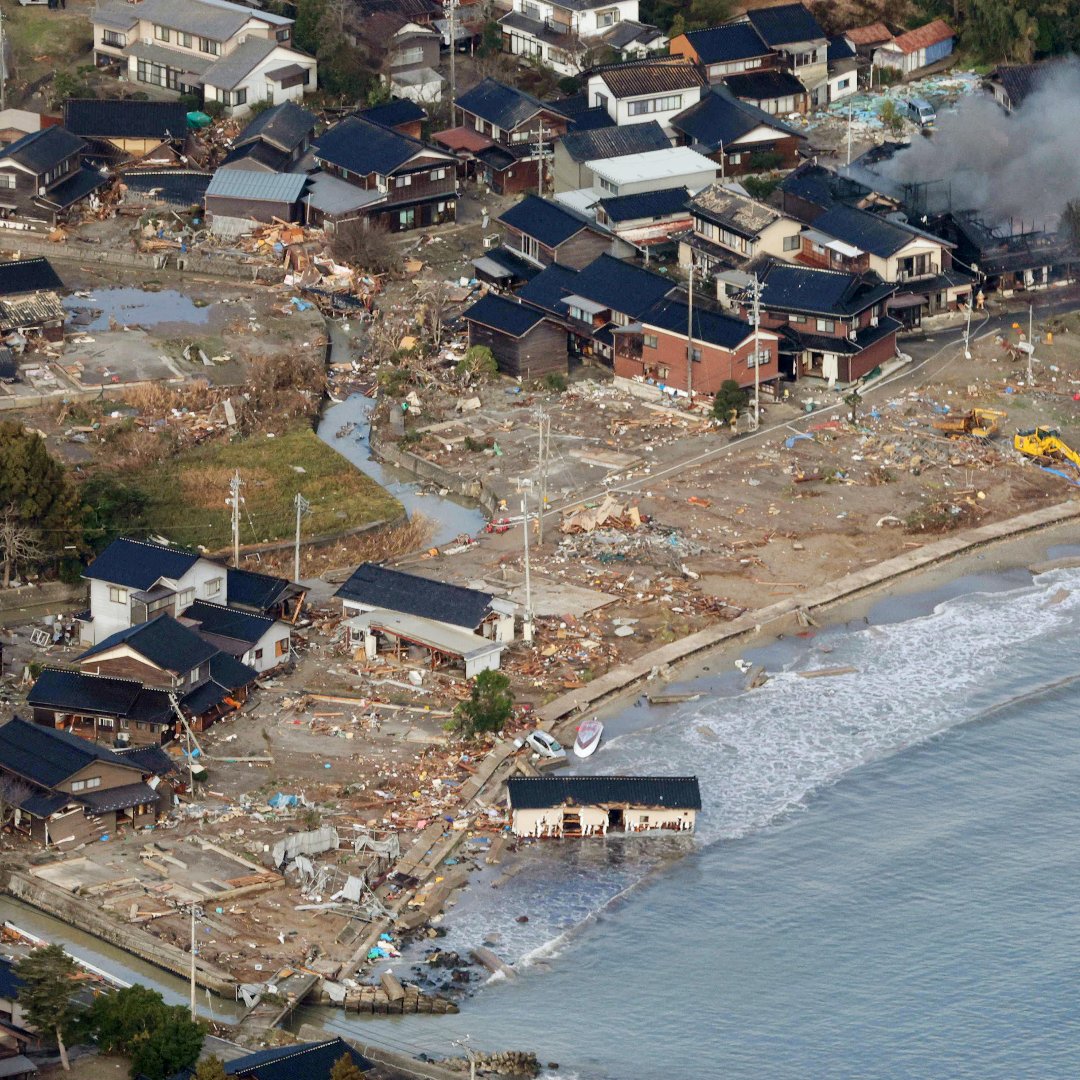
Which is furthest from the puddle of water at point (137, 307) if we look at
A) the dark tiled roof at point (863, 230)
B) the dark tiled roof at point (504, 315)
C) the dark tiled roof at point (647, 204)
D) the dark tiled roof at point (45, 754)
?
the dark tiled roof at point (45, 754)

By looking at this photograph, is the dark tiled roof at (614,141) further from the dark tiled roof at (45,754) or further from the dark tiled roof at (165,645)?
the dark tiled roof at (45,754)

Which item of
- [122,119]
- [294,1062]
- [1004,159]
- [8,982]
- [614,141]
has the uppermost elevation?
[122,119]

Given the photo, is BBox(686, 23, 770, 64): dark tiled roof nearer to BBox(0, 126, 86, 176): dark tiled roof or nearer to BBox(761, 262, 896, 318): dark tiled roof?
BBox(761, 262, 896, 318): dark tiled roof

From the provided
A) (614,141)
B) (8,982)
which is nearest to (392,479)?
(614,141)

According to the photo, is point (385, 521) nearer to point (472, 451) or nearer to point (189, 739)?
point (472, 451)

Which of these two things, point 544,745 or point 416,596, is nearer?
point 544,745

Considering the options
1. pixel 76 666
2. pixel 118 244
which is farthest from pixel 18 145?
pixel 76 666

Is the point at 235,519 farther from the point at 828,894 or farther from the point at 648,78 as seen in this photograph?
the point at 648,78
